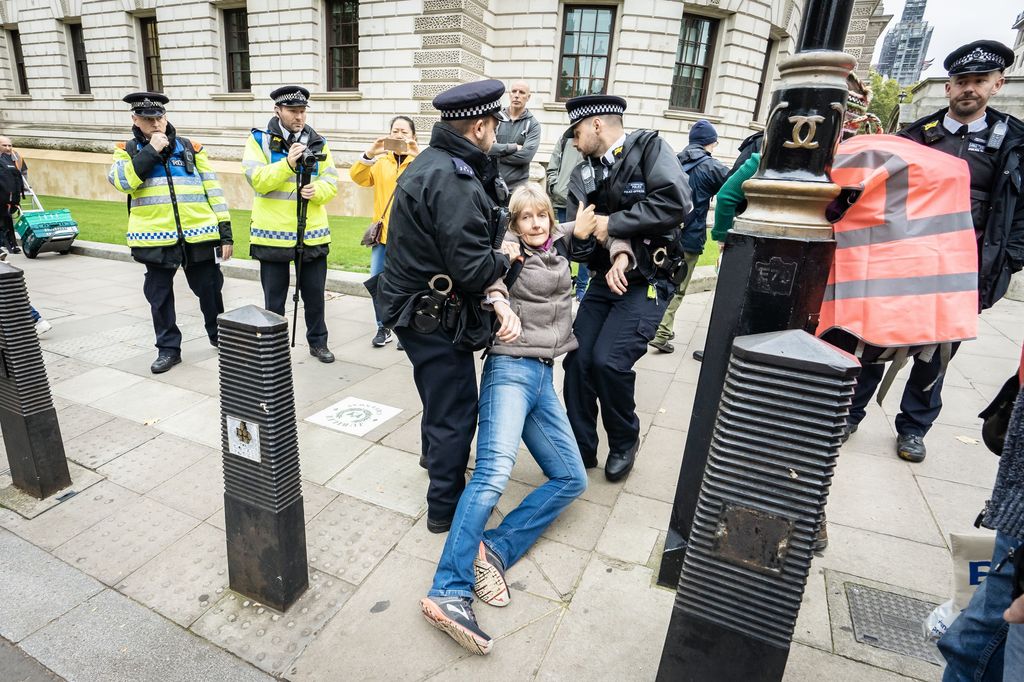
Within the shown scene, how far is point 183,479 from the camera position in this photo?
3295 mm

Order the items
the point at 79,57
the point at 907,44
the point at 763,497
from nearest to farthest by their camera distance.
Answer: the point at 763,497 < the point at 79,57 < the point at 907,44

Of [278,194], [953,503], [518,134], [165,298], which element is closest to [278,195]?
[278,194]

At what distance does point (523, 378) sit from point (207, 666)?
168cm

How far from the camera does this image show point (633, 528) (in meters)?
2.96

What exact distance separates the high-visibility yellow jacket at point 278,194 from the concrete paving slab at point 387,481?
2355 millimetres

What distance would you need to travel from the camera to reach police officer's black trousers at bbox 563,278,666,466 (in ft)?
10.5

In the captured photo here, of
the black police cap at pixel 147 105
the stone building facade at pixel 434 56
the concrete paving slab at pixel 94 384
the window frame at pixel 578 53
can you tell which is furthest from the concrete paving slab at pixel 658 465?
the window frame at pixel 578 53

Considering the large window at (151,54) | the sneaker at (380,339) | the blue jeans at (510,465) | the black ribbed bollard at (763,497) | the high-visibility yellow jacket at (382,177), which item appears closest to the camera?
the black ribbed bollard at (763,497)

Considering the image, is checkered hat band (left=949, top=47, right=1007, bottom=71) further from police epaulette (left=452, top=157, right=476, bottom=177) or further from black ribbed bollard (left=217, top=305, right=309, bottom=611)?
black ribbed bollard (left=217, top=305, right=309, bottom=611)

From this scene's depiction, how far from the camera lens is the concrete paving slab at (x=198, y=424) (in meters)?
3.77

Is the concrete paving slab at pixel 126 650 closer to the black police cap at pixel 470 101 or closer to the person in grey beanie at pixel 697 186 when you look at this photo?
the black police cap at pixel 470 101

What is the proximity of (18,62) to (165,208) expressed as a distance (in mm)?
27090

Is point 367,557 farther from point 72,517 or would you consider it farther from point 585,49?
point 585,49

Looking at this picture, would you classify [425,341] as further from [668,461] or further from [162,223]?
[162,223]
